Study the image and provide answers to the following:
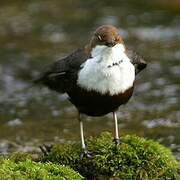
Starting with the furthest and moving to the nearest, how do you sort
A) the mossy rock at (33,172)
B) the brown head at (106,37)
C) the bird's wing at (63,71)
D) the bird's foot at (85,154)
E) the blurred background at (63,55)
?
1. the blurred background at (63,55)
2. the bird's wing at (63,71)
3. the bird's foot at (85,154)
4. the brown head at (106,37)
5. the mossy rock at (33,172)

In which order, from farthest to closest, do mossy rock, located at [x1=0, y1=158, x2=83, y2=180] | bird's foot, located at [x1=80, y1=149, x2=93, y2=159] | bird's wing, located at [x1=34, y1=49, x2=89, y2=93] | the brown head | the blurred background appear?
1. the blurred background
2. bird's wing, located at [x1=34, y1=49, x2=89, y2=93]
3. bird's foot, located at [x1=80, y1=149, x2=93, y2=159]
4. the brown head
5. mossy rock, located at [x1=0, y1=158, x2=83, y2=180]

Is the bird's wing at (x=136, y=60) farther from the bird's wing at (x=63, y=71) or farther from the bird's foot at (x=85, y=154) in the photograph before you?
the bird's foot at (x=85, y=154)

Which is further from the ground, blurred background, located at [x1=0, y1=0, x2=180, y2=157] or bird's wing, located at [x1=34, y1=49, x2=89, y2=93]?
blurred background, located at [x1=0, y1=0, x2=180, y2=157]

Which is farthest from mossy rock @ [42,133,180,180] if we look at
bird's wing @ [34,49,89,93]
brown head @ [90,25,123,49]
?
brown head @ [90,25,123,49]

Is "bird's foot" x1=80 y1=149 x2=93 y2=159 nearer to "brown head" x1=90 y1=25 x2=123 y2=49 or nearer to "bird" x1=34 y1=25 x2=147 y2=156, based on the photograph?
"bird" x1=34 y1=25 x2=147 y2=156

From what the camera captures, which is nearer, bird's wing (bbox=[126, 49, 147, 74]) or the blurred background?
bird's wing (bbox=[126, 49, 147, 74])

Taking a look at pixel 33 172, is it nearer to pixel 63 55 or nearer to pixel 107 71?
pixel 107 71

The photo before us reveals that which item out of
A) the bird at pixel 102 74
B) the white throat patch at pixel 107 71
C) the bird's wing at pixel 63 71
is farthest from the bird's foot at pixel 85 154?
the bird's wing at pixel 63 71

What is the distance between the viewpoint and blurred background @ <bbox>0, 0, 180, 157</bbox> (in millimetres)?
7227

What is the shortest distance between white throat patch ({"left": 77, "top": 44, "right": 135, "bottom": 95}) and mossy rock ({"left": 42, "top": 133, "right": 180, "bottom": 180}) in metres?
0.46

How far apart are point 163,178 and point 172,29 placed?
613cm

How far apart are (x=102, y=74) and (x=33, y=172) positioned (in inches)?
39.2

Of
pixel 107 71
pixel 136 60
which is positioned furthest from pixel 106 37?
pixel 136 60

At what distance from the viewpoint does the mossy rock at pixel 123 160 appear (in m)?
4.86
